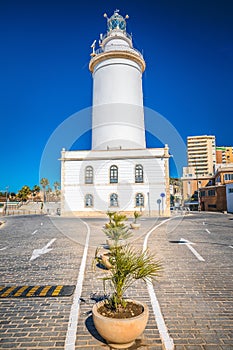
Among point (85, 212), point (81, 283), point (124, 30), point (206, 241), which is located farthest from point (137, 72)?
point (81, 283)

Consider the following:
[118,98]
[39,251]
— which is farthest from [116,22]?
[39,251]

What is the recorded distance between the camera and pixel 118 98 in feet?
122

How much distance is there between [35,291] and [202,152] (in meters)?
123

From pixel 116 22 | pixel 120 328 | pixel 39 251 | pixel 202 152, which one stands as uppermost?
pixel 116 22

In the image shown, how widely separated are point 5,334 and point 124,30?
47.8 metres

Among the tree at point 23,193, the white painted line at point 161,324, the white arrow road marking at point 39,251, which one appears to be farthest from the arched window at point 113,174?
the tree at point 23,193

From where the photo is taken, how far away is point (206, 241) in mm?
13758

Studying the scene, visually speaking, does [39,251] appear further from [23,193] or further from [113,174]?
[23,193]

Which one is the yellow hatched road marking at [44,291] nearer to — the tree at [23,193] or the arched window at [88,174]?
the arched window at [88,174]

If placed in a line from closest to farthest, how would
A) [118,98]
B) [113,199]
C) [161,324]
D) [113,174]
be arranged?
1. [161,324]
2. [113,199]
3. [113,174]
4. [118,98]

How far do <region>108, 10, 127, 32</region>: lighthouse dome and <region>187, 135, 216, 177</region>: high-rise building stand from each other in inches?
3237

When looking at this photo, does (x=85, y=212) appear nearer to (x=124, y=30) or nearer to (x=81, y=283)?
(x=81, y=283)

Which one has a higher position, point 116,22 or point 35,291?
point 116,22

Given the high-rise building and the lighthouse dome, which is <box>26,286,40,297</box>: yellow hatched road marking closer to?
the lighthouse dome
